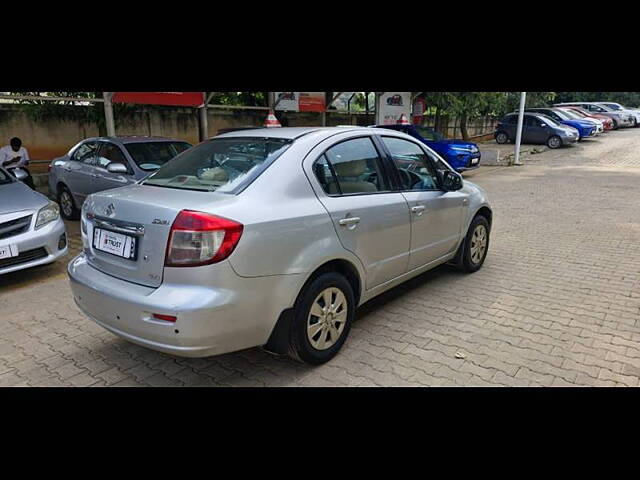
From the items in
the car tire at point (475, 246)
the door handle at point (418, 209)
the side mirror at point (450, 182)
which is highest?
the side mirror at point (450, 182)

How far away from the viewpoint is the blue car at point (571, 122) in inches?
841

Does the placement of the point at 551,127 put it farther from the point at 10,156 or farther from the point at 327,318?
the point at 327,318

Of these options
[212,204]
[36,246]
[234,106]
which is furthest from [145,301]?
[234,106]

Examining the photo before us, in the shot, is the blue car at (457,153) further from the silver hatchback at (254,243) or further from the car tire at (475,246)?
the silver hatchback at (254,243)

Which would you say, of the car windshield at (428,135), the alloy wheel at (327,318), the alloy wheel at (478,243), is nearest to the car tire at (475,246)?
the alloy wheel at (478,243)

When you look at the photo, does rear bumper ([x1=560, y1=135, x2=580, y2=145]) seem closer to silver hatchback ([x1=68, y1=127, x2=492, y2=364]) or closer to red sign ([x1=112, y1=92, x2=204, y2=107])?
red sign ([x1=112, y1=92, x2=204, y2=107])

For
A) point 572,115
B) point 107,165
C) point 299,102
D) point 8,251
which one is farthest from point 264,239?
point 572,115

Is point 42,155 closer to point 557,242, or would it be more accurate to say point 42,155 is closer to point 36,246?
point 36,246

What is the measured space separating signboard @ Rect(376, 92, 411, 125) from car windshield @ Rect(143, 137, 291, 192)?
12712 mm

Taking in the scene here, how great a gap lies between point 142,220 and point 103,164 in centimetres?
544

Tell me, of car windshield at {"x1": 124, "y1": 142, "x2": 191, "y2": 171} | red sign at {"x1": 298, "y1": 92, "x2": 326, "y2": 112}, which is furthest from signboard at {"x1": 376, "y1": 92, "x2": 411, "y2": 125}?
car windshield at {"x1": 124, "y1": 142, "x2": 191, "y2": 171}

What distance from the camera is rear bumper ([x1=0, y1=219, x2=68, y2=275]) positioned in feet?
15.1

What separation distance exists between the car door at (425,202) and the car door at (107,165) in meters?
4.61
